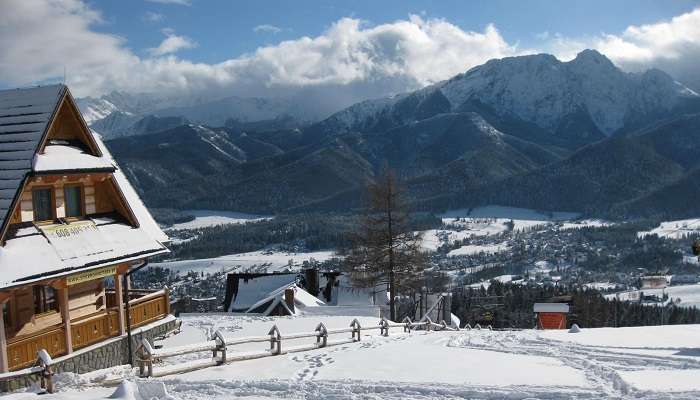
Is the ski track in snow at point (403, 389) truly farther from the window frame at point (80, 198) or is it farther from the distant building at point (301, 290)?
the distant building at point (301, 290)

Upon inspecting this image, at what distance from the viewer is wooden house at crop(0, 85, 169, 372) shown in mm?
17812

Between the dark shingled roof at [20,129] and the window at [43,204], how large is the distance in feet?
4.81

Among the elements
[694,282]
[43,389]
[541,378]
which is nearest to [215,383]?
[43,389]

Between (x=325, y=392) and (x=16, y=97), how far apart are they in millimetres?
13889

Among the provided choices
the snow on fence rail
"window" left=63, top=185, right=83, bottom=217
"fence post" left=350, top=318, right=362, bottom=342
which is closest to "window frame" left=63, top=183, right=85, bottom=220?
"window" left=63, top=185, right=83, bottom=217

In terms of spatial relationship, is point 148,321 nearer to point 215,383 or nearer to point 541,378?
point 215,383

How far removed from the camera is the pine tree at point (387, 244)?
38.2 m

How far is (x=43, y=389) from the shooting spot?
45.5 ft

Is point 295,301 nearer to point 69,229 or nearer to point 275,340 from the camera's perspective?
point 69,229

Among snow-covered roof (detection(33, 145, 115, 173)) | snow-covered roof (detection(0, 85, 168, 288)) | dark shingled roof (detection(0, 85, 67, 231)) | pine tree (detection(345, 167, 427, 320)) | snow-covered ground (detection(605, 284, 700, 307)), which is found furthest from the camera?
snow-covered ground (detection(605, 284, 700, 307))

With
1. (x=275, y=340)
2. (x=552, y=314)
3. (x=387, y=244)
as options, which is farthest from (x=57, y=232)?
(x=552, y=314)

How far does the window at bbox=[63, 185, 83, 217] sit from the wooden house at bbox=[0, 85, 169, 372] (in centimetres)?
3

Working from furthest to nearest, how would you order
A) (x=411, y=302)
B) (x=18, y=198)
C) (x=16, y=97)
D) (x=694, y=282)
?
(x=694, y=282) < (x=411, y=302) < (x=16, y=97) < (x=18, y=198)

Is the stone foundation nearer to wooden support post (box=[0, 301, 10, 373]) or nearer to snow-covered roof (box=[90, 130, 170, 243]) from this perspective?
wooden support post (box=[0, 301, 10, 373])
